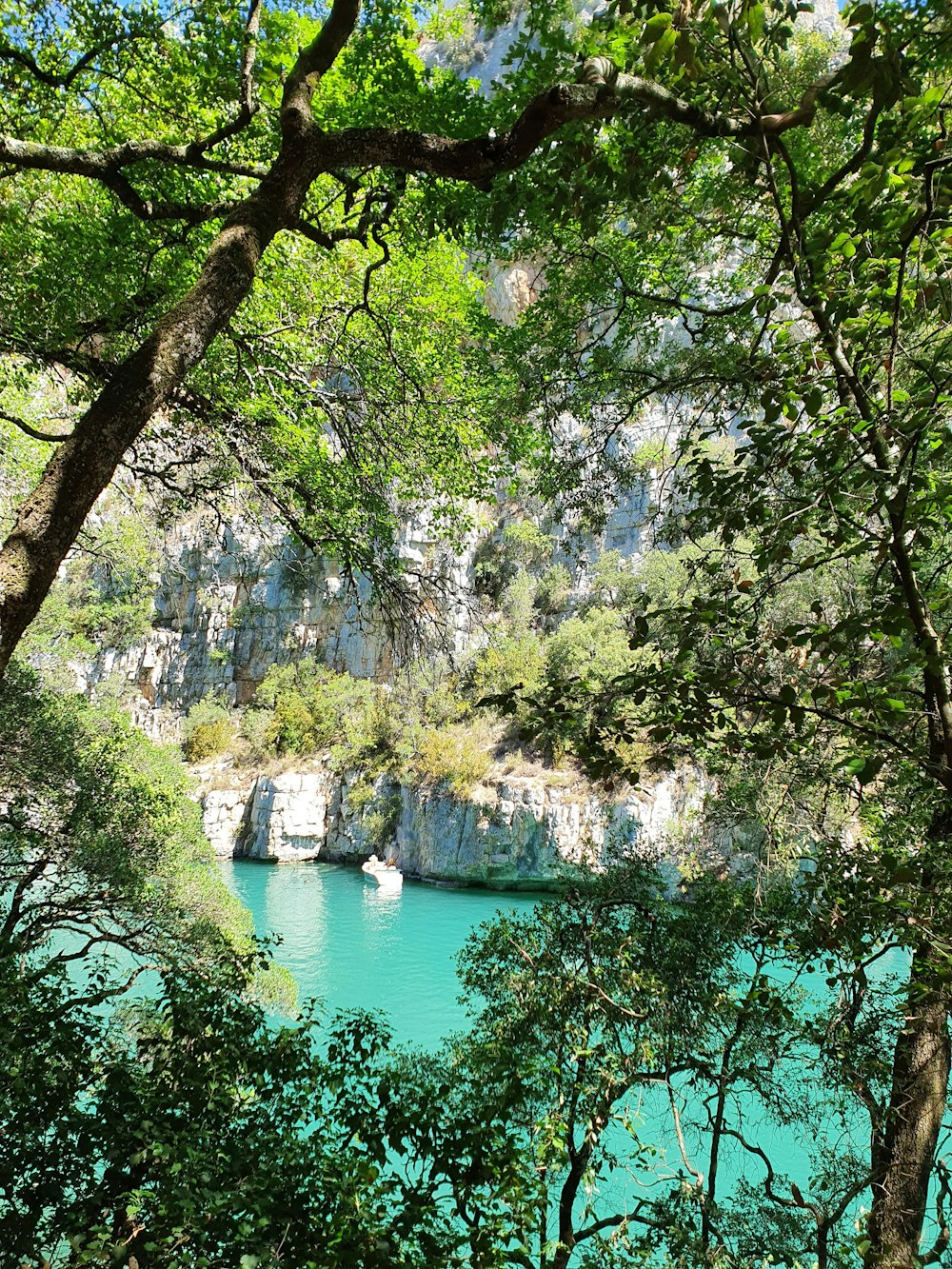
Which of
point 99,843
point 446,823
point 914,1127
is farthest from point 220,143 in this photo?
point 446,823

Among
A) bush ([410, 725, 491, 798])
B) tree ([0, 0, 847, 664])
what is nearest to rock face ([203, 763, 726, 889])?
bush ([410, 725, 491, 798])

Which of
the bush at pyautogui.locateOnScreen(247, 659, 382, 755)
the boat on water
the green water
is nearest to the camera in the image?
the green water

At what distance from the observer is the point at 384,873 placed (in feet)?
58.4

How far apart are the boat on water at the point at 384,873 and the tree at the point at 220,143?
14858mm

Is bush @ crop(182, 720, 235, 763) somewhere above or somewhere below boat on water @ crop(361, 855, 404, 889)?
above

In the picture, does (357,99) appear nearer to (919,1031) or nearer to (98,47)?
(98,47)

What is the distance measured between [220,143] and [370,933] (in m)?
13.1

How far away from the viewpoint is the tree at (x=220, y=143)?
148 centimetres

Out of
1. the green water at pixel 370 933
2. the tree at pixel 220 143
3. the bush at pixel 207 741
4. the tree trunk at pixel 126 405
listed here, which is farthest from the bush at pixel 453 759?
the tree trunk at pixel 126 405

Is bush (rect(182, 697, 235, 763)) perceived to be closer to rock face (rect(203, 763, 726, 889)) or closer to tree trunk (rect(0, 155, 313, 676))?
rock face (rect(203, 763, 726, 889))

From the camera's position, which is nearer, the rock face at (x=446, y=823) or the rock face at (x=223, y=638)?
the rock face at (x=446, y=823)

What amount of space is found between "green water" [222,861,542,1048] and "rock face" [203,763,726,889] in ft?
2.18

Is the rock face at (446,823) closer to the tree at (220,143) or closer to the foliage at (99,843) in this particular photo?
the foliage at (99,843)

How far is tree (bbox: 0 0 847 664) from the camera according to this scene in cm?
148
